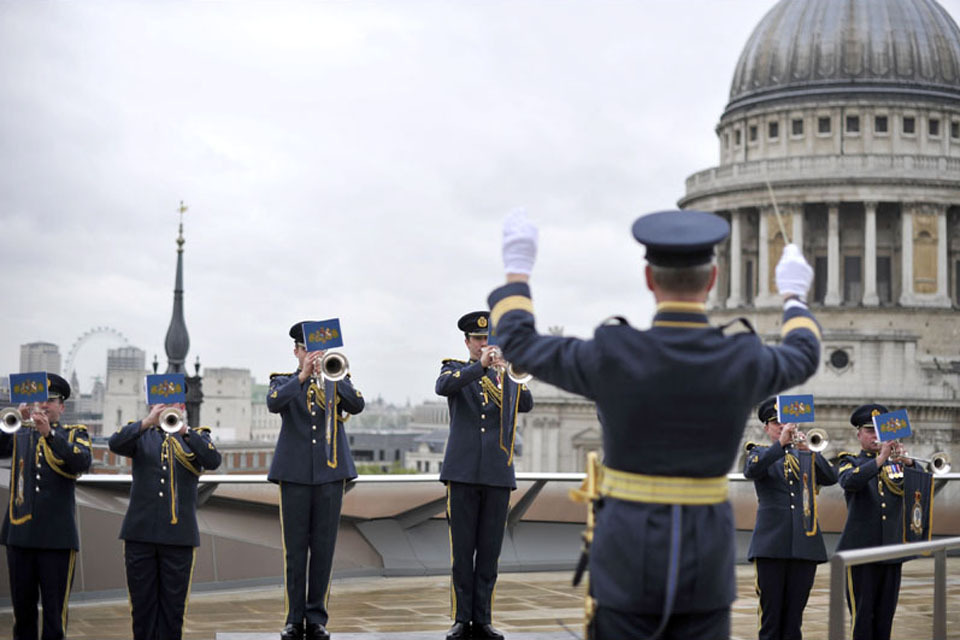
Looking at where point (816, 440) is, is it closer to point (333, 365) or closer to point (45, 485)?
point (333, 365)

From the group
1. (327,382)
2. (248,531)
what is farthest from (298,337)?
(248,531)

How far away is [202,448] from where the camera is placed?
9.90 m

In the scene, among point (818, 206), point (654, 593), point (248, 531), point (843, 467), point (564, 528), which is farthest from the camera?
point (818, 206)

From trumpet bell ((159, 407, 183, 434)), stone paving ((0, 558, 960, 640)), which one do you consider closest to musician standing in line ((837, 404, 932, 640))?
stone paving ((0, 558, 960, 640))

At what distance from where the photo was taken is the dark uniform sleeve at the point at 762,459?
415 inches

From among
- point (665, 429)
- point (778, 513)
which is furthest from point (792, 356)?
point (778, 513)

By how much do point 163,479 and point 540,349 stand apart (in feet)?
15.8

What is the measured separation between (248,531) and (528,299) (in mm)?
8773

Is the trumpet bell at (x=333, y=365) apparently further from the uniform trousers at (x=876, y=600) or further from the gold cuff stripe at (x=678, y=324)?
the gold cuff stripe at (x=678, y=324)

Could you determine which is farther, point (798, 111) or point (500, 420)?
point (798, 111)

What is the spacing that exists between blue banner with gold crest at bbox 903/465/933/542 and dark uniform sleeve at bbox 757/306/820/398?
5241mm

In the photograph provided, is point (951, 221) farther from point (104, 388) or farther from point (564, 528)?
point (104, 388)

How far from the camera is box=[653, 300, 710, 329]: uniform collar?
5844 millimetres

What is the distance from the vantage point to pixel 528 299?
6.03m
